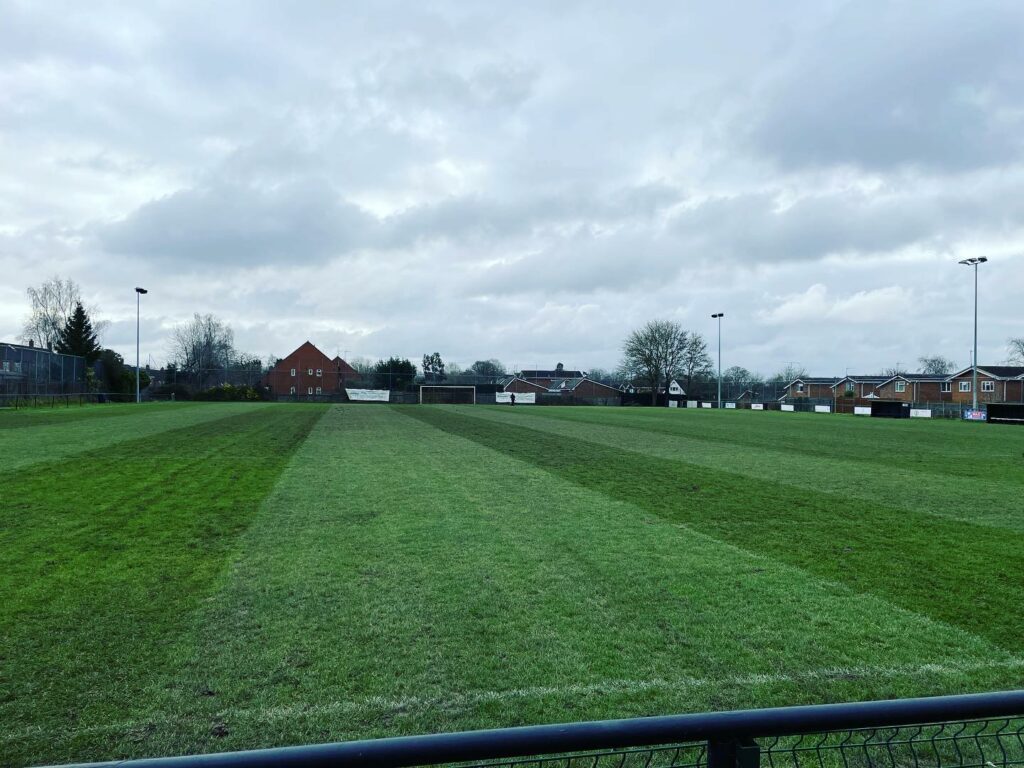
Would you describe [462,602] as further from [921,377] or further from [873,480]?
[921,377]

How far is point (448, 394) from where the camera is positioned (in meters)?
77.6

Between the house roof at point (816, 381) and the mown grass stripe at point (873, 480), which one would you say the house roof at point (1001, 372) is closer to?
the house roof at point (816, 381)

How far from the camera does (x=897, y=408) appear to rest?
48031mm

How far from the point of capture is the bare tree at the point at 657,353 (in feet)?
266

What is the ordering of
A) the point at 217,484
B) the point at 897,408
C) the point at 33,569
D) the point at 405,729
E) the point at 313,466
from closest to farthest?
the point at 405,729 < the point at 33,569 < the point at 217,484 < the point at 313,466 < the point at 897,408

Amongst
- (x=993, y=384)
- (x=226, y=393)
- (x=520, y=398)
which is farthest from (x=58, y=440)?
(x=993, y=384)

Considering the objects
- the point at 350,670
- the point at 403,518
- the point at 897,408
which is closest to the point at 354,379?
the point at 897,408

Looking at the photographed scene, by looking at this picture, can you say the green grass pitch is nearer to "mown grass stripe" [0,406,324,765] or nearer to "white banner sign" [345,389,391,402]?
"mown grass stripe" [0,406,324,765]

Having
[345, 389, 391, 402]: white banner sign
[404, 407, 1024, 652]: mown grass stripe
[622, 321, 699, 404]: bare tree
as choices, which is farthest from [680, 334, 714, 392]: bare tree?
[404, 407, 1024, 652]: mown grass stripe

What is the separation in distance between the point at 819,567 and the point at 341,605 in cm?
443

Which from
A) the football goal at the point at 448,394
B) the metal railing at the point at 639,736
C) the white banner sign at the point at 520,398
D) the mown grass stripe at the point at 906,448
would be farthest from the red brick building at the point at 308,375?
the metal railing at the point at 639,736

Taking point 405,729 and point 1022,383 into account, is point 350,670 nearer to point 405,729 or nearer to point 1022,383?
point 405,729

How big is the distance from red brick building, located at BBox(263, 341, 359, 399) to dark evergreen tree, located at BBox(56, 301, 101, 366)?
54.9ft

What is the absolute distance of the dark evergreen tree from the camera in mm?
69812
